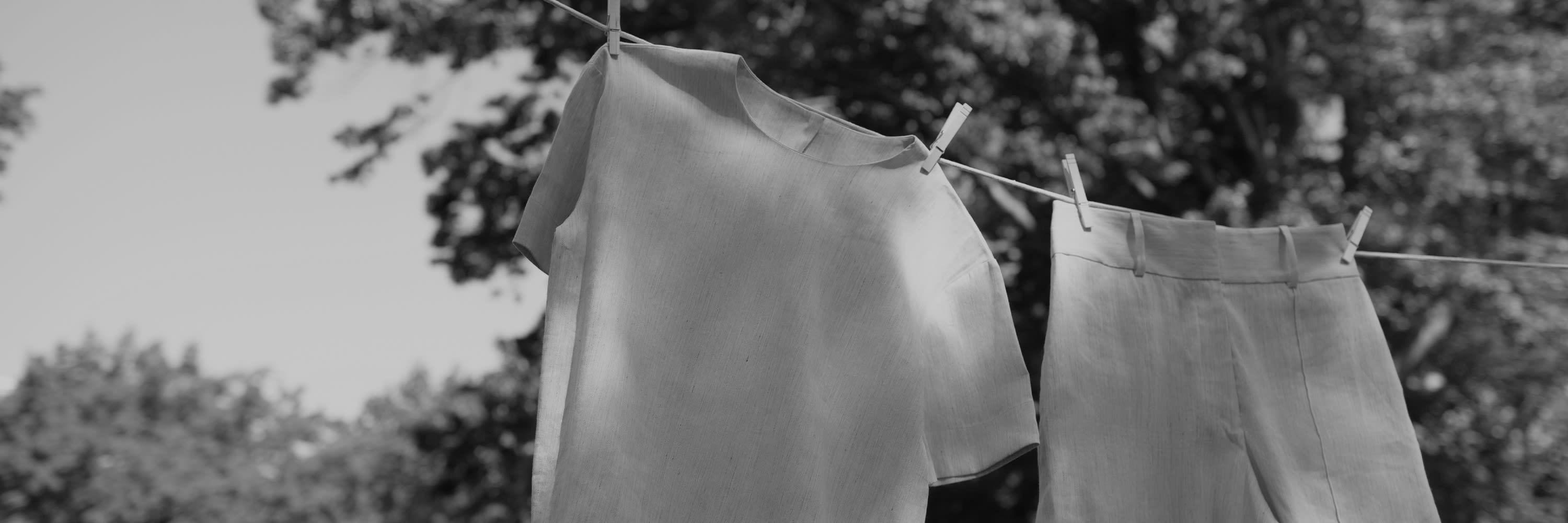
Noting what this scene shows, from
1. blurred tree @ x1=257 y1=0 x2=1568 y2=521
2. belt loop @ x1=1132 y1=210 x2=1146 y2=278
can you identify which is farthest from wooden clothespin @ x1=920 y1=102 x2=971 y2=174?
blurred tree @ x1=257 y1=0 x2=1568 y2=521

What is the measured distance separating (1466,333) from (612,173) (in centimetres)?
669

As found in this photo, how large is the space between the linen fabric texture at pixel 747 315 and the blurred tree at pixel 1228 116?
4.56m

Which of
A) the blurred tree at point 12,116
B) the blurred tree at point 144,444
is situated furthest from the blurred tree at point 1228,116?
the blurred tree at point 144,444

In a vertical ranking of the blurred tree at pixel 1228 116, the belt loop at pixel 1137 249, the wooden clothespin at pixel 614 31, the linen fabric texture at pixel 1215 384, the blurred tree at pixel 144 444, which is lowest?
the linen fabric texture at pixel 1215 384

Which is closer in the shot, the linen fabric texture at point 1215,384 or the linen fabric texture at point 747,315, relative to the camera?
the linen fabric texture at point 747,315

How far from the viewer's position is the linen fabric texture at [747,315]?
1.69 metres

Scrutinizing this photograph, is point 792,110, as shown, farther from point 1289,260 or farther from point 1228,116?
point 1228,116

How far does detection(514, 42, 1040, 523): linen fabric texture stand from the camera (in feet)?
5.54

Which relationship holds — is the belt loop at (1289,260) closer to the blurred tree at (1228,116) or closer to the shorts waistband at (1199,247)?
the shorts waistband at (1199,247)

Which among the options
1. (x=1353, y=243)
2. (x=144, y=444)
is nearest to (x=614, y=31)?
(x=1353, y=243)

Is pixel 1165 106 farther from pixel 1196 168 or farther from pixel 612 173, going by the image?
pixel 612 173

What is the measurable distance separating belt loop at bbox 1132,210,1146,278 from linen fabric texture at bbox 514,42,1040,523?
1.38ft

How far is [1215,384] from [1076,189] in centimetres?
46

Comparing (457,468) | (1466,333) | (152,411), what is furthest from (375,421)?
(1466,333)
